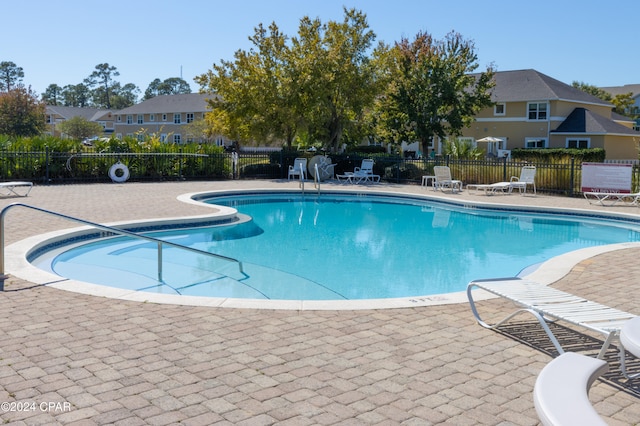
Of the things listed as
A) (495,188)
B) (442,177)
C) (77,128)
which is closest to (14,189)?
(442,177)

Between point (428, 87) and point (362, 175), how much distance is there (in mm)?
9582

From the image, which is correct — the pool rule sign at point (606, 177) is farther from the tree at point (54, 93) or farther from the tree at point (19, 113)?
the tree at point (54, 93)

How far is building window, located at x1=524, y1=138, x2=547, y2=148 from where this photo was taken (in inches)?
1610

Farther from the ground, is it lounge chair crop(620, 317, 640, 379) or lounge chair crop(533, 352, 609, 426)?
lounge chair crop(533, 352, 609, 426)

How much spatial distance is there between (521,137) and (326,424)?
136 feet

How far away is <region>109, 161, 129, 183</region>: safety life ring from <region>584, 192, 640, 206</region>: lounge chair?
54.8 ft

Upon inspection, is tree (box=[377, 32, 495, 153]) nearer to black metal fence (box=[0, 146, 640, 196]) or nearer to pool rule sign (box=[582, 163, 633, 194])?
black metal fence (box=[0, 146, 640, 196])

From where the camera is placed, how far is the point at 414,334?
5.29 meters

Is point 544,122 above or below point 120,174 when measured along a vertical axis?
above

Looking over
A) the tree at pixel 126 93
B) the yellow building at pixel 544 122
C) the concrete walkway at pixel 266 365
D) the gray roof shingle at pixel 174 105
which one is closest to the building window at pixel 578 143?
the yellow building at pixel 544 122

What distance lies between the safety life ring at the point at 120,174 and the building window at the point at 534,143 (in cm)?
2927

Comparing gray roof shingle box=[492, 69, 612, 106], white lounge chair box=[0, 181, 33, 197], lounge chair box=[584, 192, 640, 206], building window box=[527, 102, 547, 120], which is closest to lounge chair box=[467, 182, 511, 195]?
lounge chair box=[584, 192, 640, 206]

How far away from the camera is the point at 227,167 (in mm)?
25906

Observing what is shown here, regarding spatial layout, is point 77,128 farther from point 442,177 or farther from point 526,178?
point 526,178
